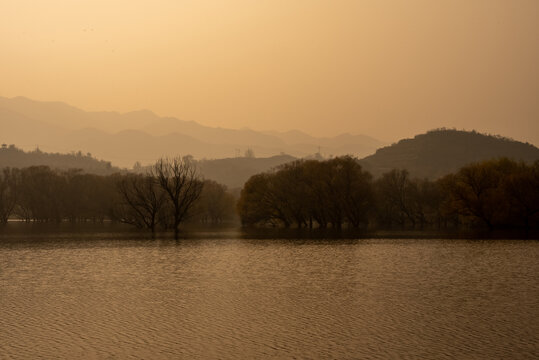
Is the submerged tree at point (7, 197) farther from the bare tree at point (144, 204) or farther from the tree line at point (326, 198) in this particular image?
the bare tree at point (144, 204)

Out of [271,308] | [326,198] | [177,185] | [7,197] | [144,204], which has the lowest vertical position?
[271,308]

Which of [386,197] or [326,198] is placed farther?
[386,197]

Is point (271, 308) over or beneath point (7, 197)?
beneath

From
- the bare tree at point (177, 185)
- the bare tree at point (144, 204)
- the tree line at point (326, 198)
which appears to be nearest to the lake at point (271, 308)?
the bare tree at point (177, 185)

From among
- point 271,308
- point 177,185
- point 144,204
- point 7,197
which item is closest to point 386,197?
point 177,185

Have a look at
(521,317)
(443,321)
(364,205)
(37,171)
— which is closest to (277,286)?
(443,321)

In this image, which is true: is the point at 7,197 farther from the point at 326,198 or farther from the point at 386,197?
the point at 386,197

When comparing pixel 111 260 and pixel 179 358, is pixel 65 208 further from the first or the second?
pixel 179 358

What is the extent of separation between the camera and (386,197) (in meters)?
146

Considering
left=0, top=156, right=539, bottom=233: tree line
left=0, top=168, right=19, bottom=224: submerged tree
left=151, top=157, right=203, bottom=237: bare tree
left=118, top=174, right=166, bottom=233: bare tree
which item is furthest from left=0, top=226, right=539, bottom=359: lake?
Answer: left=0, top=168, right=19, bottom=224: submerged tree

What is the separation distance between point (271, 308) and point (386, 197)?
12074 centimetres

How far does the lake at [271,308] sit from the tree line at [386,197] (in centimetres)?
6044

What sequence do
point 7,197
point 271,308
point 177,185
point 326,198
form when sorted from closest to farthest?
point 271,308 → point 177,185 → point 326,198 → point 7,197

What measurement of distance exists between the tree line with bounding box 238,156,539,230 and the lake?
60.4 meters
